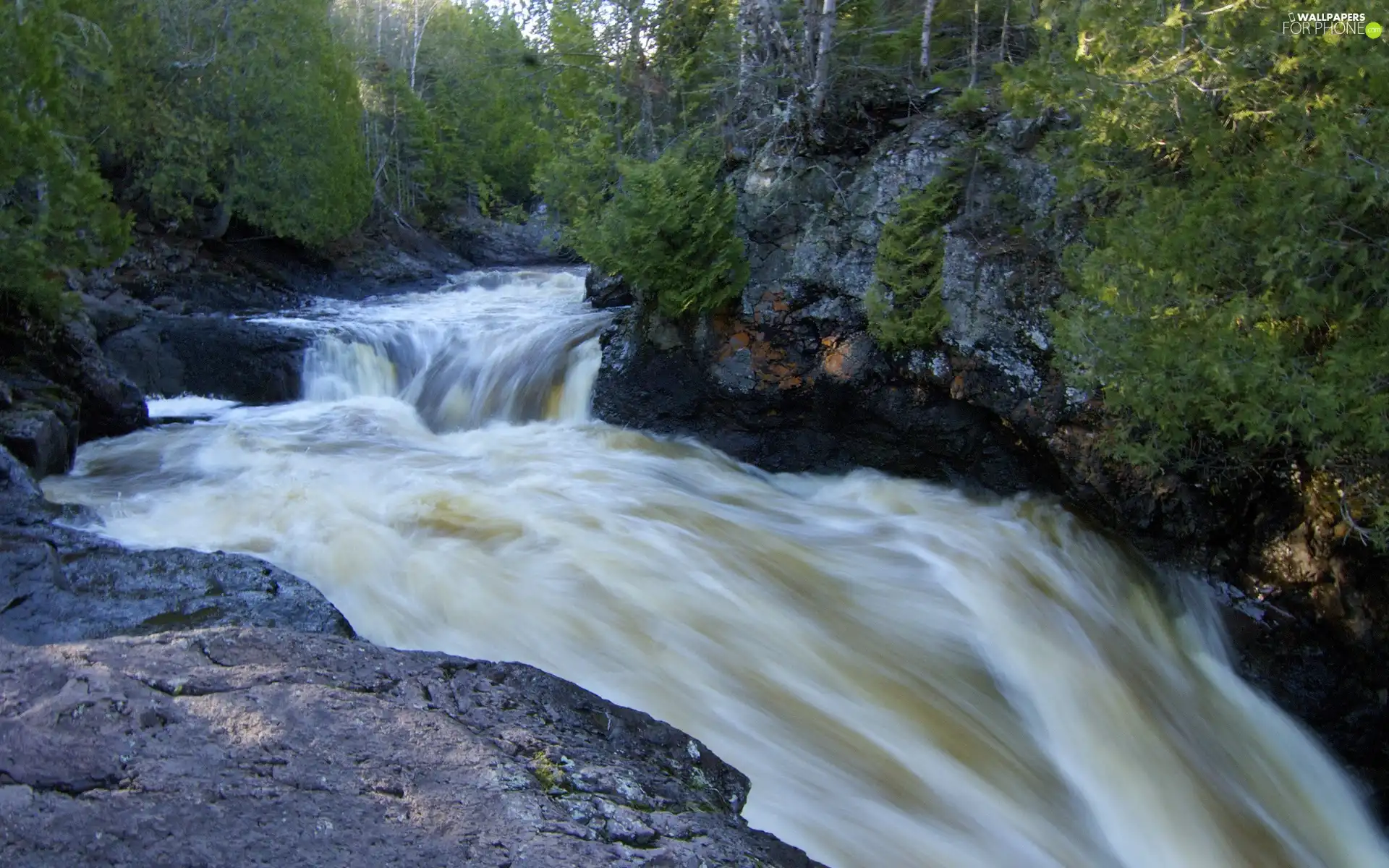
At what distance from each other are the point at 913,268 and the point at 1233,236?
122 inches

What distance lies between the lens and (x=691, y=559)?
20.1ft

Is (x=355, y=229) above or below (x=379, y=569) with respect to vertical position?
above

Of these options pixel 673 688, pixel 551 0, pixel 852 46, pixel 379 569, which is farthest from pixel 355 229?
pixel 673 688

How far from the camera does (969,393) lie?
738 cm

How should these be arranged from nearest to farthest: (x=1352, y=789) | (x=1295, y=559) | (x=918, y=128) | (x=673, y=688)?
(x=673, y=688), (x=1352, y=789), (x=1295, y=559), (x=918, y=128)

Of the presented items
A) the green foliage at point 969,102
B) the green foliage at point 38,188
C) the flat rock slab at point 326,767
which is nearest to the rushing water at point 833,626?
the flat rock slab at point 326,767

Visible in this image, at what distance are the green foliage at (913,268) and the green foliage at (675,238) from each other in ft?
4.53

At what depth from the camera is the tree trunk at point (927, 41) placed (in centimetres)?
A: 913

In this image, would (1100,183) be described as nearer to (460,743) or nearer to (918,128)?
(918,128)

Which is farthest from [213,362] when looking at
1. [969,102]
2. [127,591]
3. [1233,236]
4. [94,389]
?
[1233,236]

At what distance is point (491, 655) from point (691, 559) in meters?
1.79

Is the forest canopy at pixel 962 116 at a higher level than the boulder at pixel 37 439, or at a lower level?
higher

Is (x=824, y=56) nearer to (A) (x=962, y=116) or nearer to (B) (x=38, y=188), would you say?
(A) (x=962, y=116)

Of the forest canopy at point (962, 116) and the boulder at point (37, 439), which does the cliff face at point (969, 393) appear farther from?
the boulder at point (37, 439)
